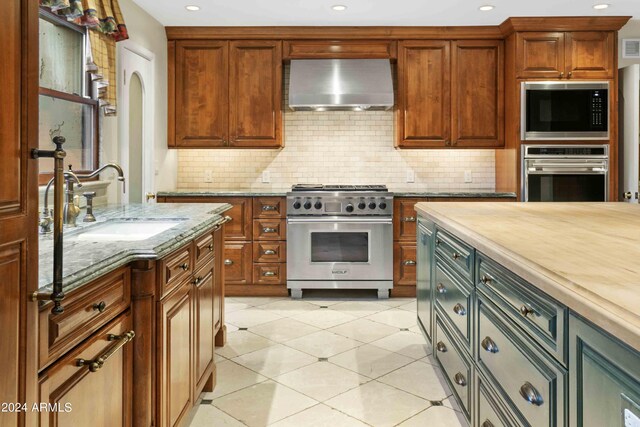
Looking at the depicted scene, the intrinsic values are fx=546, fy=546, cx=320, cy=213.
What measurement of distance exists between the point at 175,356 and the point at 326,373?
1195mm

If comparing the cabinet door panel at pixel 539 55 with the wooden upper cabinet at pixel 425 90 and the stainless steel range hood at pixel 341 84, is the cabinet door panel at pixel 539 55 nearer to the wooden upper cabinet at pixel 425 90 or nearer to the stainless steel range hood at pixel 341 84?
the wooden upper cabinet at pixel 425 90

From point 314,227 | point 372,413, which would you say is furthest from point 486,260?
point 314,227

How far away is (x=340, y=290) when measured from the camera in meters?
5.02

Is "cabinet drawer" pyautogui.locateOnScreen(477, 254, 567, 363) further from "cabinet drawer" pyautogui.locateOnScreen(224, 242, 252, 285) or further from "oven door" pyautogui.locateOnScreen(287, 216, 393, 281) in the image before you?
"cabinet drawer" pyautogui.locateOnScreen(224, 242, 252, 285)

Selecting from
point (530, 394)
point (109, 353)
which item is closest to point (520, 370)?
point (530, 394)

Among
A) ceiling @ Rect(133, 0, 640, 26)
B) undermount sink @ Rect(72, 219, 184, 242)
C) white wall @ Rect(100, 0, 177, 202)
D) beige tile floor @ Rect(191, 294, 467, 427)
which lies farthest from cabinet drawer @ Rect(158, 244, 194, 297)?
ceiling @ Rect(133, 0, 640, 26)

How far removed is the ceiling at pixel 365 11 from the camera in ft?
14.1

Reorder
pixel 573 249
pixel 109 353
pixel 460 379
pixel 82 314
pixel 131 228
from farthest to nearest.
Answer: pixel 131 228, pixel 460 379, pixel 573 249, pixel 109 353, pixel 82 314

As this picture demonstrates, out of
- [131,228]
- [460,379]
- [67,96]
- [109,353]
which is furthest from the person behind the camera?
[67,96]

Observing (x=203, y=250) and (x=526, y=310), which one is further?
(x=203, y=250)

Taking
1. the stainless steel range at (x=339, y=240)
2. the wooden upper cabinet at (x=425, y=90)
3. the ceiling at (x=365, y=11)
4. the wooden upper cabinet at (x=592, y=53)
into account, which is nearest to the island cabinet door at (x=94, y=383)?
the stainless steel range at (x=339, y=240)

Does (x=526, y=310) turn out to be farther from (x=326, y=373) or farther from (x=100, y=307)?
(x=326, y=373)

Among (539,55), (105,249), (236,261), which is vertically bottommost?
(236,261)

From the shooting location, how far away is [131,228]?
2.66 m
